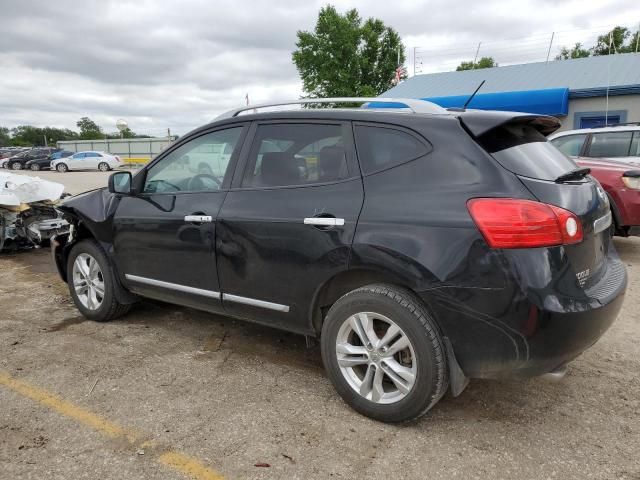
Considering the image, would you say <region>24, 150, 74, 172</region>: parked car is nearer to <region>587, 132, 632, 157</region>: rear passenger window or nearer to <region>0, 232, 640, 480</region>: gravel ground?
<region>587, 132, 632, 157</region>: rear passenger window

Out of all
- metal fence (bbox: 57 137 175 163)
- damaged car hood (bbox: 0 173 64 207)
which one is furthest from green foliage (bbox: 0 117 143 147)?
damaged car hood (bbox: 0 173 64 207)

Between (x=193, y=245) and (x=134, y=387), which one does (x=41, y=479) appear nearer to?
(x=134, y=387)

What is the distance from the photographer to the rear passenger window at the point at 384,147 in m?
2.76

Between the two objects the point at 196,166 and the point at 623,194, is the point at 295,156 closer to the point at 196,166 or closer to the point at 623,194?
the point at 196,166

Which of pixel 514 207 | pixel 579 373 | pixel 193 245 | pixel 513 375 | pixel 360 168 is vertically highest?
pixel 360 168

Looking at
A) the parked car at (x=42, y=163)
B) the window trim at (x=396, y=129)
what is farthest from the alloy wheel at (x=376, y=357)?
the parked car at (x=42, y=163)

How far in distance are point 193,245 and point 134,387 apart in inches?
39.2

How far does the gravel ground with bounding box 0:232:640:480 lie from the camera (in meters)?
2.46

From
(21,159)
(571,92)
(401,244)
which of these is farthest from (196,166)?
(21,159)

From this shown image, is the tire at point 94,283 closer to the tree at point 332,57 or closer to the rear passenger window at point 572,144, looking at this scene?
the rear passenger window at point 572,144

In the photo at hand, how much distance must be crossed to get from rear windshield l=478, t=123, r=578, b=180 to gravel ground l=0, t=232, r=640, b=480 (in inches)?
54.3

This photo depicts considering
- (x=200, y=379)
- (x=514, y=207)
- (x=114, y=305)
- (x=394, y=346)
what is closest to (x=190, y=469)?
(x=200, y=379)

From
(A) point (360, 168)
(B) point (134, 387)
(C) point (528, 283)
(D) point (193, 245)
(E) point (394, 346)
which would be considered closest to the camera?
(C) point (528, 283)

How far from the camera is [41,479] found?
2.36 m
